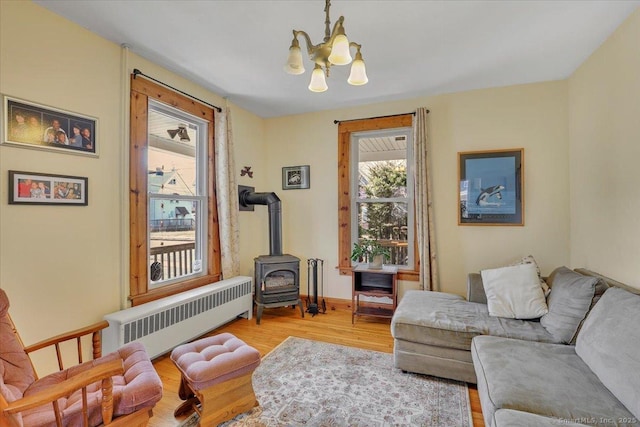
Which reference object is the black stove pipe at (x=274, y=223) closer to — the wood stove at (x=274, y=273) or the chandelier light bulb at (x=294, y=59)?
the wood stove at (x=274, y=273)

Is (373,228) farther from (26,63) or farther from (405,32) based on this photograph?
(26,63)

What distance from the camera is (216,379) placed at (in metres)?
1.76

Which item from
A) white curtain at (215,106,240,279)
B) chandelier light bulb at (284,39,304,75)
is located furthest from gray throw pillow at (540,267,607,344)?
white curtain at (215,106,240,279)

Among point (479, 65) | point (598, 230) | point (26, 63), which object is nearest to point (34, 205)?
point (26, 63)

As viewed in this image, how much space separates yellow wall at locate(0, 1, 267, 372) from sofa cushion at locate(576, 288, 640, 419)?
3.30 metres

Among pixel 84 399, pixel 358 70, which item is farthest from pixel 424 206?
pixel 84 399

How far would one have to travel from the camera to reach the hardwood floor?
257 centimetres

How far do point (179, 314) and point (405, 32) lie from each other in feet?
10.2

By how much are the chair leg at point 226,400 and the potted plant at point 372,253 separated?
204 cm

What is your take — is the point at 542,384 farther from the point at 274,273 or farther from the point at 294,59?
the point at 274,273

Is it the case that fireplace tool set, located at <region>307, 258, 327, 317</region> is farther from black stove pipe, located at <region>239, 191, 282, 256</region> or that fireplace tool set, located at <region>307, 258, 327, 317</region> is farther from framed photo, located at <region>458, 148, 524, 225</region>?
framed photo, located at <region>458, 148, 524, 225</region>

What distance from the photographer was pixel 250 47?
2494 millimetres

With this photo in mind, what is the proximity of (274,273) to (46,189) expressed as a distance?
232cm

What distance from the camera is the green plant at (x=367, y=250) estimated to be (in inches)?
143
